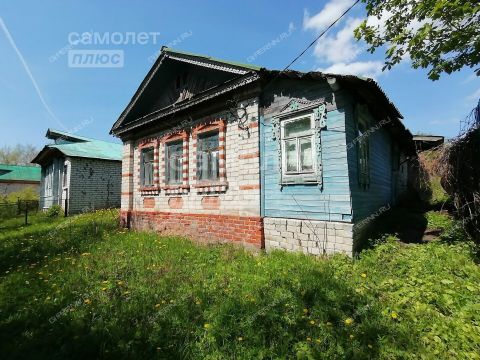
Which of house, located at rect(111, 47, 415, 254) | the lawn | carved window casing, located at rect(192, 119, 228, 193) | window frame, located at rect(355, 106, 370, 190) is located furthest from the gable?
the lawn

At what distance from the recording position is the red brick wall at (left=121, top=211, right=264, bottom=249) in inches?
271

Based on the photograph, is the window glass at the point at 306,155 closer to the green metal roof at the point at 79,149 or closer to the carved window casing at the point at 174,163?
the carved window casing at the point at 174,163

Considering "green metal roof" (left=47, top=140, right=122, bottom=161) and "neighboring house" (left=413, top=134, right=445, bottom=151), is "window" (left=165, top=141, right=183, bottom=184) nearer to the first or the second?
"green metal roof" (left=47, top=140, right=122, bottom=161)

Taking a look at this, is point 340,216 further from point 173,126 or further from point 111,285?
point 173,126

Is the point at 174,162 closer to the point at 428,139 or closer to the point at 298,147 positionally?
the point at 298,147

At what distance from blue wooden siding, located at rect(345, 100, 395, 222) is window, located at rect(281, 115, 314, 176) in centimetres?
85

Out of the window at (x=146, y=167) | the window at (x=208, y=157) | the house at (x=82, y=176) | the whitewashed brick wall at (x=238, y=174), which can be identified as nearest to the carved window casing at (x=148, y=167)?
the window at (x=146, y=167)

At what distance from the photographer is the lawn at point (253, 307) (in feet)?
10.3

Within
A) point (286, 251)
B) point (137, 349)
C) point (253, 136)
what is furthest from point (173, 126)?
point (137, 349)

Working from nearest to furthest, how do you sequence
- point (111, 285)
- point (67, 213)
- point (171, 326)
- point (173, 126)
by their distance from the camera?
1. point (171, 326)
2. point (111, 285)
3. point (173, 126)
4. point (67, 213)

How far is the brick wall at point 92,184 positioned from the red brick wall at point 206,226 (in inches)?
312

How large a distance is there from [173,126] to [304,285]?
24.0ft

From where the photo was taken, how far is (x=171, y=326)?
11.8 feet

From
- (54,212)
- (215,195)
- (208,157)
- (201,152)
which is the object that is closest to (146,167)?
(201,152)
